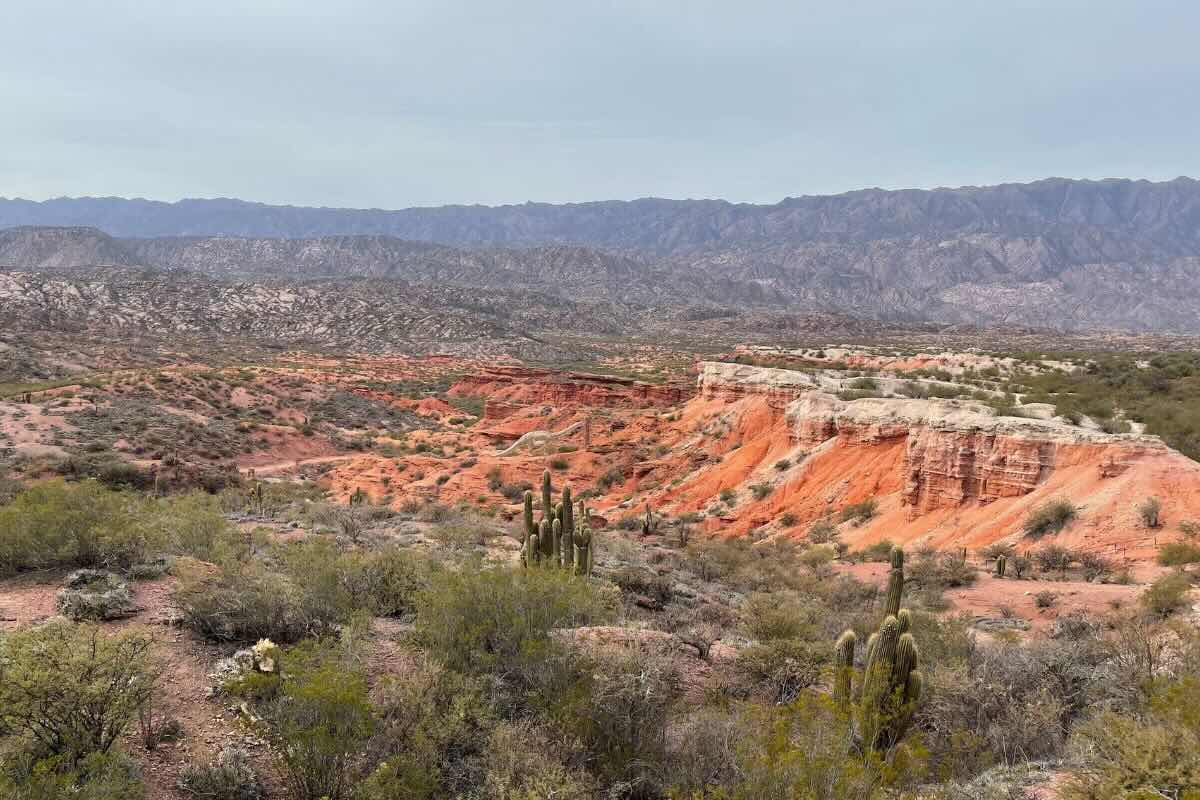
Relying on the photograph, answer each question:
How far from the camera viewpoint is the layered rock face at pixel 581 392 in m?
50.5

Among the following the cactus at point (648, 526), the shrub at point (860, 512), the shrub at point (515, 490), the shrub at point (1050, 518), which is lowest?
the shrub at point (515, 490)

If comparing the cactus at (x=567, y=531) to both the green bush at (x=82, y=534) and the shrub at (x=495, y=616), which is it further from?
the green bush at (x=82, y=534)

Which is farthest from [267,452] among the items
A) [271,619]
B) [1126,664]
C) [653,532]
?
[1126,664]

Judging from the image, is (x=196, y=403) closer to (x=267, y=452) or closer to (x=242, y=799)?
(x=267, y=452)

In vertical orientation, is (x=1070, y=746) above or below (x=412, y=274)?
below

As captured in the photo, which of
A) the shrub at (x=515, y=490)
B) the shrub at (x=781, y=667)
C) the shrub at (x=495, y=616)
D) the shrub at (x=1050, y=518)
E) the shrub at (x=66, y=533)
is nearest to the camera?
the shrub at (x=495, y=616)

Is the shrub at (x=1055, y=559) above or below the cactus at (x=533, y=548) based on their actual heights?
below

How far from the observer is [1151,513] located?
1706 centimetres

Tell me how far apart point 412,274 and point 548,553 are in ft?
617

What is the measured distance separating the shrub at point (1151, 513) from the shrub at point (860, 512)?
303 inches

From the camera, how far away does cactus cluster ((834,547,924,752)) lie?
6.76 metres

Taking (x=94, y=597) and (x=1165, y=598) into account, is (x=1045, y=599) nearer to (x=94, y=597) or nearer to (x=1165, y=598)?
(x=1165, y=598)

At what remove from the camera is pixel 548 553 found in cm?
1321

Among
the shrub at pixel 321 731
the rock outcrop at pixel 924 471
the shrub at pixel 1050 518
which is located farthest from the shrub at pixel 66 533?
the shrub at pixel 1050 518
